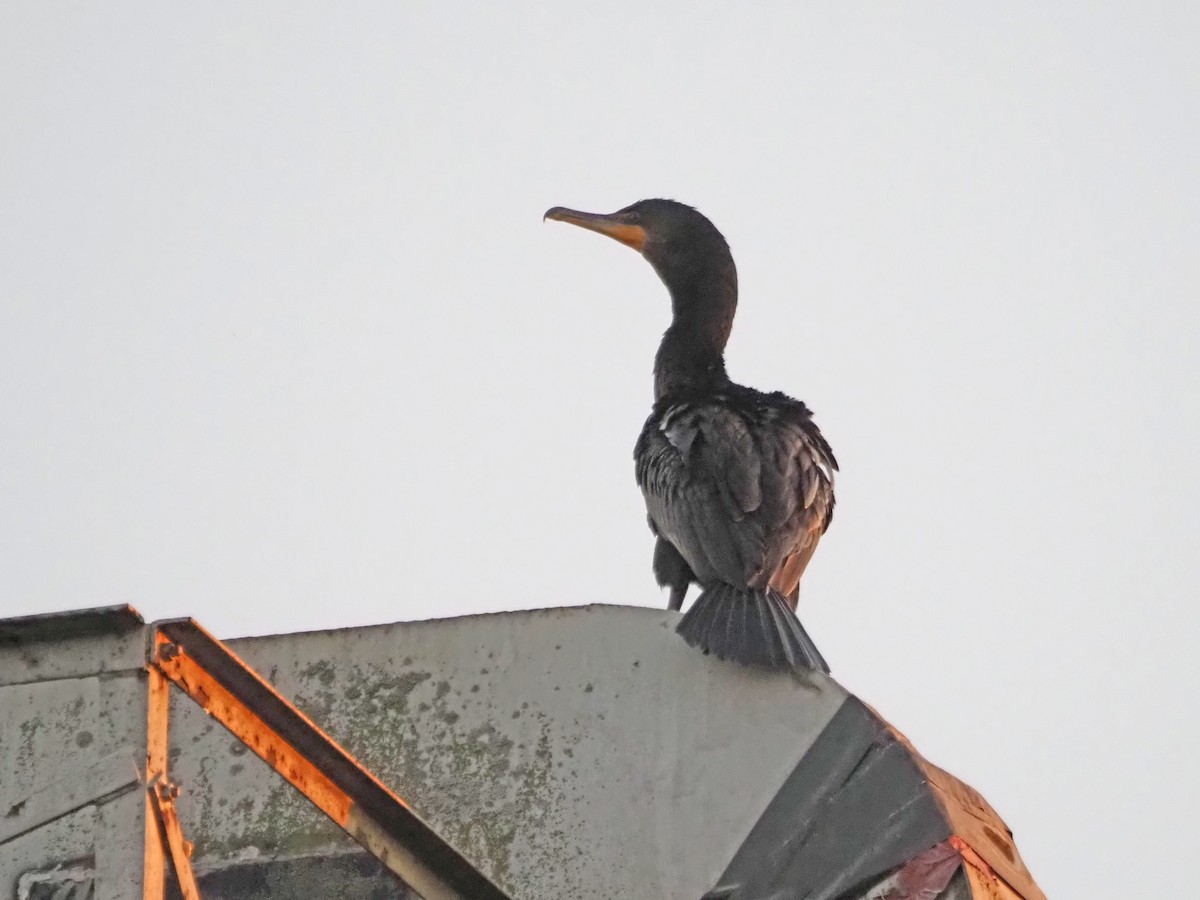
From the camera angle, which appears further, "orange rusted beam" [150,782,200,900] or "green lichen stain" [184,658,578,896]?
"green lichen stain" [184,658,578,896]

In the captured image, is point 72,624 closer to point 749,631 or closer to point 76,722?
point 76,722

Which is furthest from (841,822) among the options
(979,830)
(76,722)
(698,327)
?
(698,327)

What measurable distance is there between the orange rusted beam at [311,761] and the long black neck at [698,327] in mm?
4477

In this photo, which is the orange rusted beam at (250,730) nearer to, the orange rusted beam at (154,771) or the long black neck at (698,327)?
the orange rusted beam at (154,771)

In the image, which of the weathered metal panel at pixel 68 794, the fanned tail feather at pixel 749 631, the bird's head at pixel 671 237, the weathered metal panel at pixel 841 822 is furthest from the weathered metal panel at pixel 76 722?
the bird's head at pixel 671 237

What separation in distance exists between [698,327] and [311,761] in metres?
5.23

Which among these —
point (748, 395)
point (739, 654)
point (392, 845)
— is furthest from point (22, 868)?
point (748, 395)

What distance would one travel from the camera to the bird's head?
8.46 metres

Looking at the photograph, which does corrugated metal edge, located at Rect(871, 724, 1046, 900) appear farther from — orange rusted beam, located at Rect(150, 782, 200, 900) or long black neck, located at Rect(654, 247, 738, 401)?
long black neck, located at Rect(654, 247, 738, 401)

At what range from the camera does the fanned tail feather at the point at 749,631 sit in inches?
205

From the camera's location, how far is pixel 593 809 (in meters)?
5.00

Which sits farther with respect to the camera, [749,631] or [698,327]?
[698,327]

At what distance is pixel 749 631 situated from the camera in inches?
212

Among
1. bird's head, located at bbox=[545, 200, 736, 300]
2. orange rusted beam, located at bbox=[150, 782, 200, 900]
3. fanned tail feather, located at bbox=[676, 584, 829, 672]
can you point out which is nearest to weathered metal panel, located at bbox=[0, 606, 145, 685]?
orange rusted beam, located at bbox=[150, 782, 200, 900]
